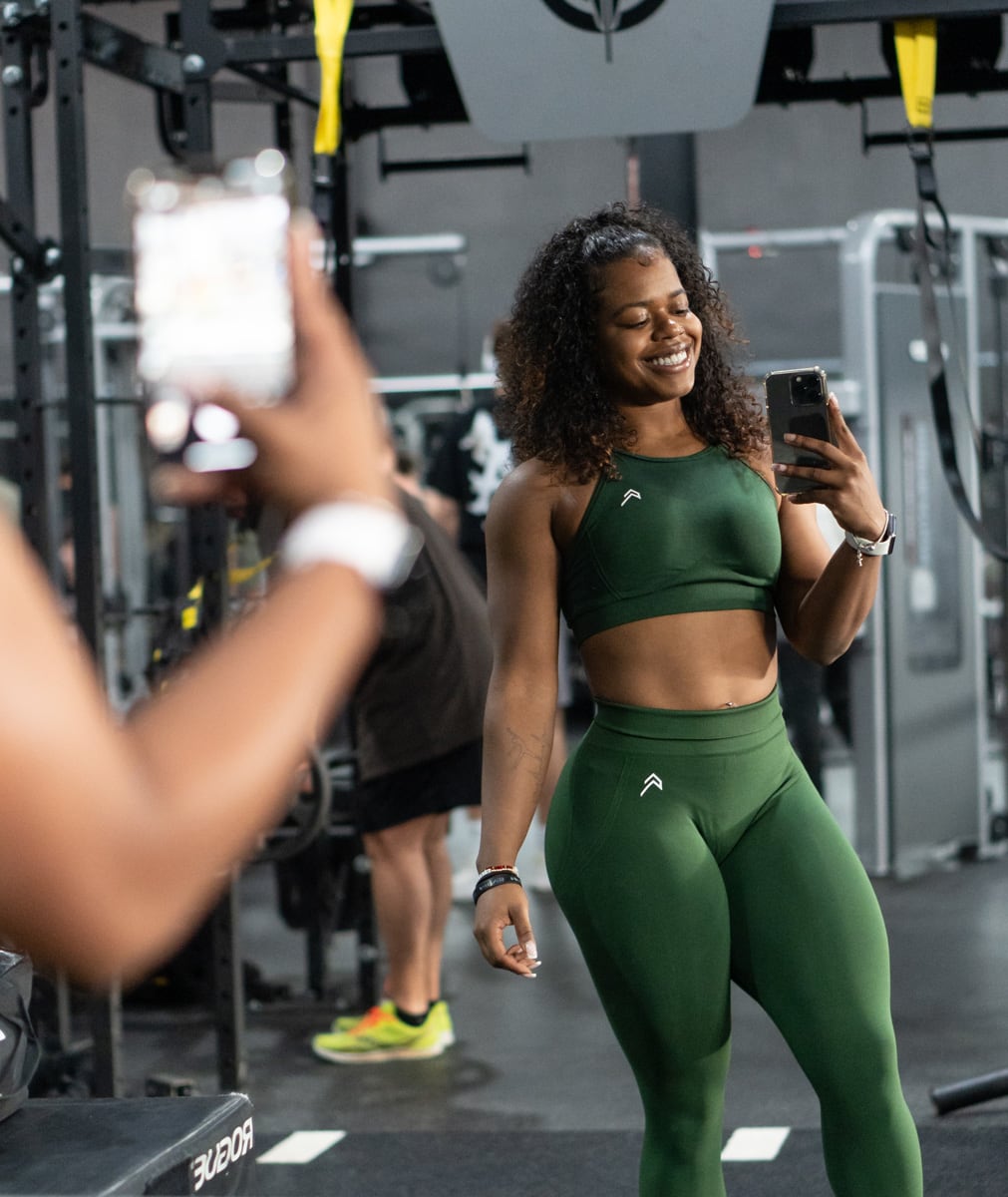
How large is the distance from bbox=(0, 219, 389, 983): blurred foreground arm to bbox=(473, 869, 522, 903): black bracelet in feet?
3.66

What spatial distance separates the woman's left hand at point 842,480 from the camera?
6.46ft

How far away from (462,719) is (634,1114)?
979 millimetres

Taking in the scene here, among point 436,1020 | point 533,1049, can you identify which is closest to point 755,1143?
point 533,1049

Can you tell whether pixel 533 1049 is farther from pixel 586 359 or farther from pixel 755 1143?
pixel 586 359

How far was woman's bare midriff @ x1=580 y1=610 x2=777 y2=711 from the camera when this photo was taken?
204cm

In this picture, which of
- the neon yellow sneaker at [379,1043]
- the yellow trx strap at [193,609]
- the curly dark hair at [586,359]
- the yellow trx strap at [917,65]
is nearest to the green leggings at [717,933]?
the curly dark hair at [586,359]

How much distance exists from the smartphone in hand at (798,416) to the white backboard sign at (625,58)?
3.07 ft

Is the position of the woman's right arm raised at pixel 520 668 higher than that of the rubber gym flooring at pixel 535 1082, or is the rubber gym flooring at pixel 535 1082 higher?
the woman's right arm raised at pixel 520 668

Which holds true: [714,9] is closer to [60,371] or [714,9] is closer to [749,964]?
[749,964]

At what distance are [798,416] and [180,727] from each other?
1.29 metres

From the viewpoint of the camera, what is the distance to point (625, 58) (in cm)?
283

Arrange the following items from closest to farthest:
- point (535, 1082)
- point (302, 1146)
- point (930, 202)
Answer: point (930, 202)
point (302, 1146)
point (535, 1082)

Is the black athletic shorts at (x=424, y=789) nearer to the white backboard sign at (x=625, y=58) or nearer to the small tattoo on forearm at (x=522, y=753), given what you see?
the white backboard sign at (x=625, y=58)

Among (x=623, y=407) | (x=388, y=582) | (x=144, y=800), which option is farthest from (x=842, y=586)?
(x=144, y=800)
